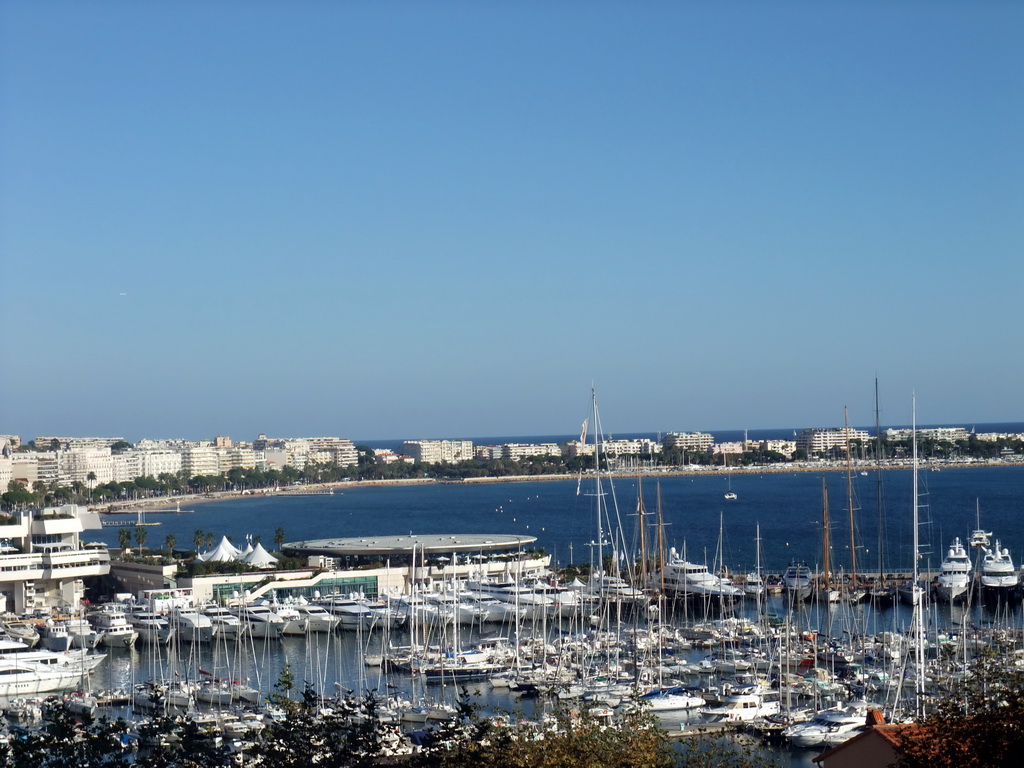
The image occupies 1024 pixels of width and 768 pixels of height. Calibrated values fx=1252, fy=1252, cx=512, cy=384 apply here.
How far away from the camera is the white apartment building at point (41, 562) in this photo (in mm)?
25828

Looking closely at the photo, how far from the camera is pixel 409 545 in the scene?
3212cm

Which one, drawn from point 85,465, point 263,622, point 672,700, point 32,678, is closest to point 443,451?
point 85,465

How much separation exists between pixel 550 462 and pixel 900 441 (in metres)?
28.4

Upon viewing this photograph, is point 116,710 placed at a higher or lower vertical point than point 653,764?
lower

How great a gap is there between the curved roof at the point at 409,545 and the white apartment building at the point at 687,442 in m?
75.0

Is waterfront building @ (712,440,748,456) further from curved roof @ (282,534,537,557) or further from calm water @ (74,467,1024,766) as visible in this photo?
curved roof @ (282,534,537,557)

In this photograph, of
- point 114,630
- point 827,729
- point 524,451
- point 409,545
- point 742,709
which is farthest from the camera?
point 524,451

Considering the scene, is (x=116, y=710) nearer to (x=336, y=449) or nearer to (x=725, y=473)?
(x=725, y=473)

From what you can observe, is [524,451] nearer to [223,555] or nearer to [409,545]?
[409,545]

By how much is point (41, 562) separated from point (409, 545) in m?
9.33

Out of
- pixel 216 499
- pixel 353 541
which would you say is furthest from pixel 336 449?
pixel 353 541

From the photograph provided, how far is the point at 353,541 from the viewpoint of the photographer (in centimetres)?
3359

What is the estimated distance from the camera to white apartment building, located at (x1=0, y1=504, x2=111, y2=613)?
2583 cm

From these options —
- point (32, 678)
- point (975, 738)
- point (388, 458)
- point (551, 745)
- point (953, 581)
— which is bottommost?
point (32, 678)
